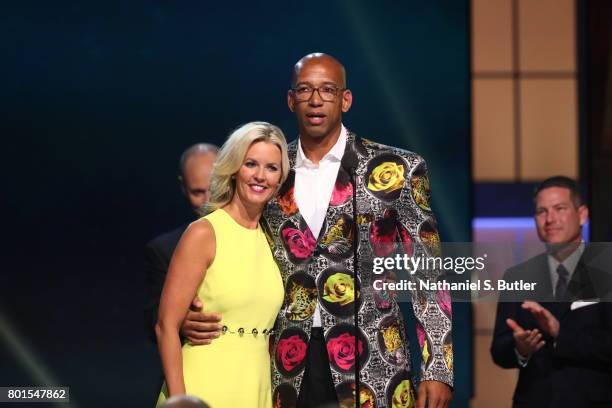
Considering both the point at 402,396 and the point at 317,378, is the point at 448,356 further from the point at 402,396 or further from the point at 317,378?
the point at 317,378

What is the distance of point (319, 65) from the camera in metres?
3.36

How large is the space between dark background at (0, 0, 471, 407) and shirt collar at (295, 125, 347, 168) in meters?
1.38

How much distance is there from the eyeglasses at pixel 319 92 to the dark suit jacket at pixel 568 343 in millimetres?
993

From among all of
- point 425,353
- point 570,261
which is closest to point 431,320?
point 425,353

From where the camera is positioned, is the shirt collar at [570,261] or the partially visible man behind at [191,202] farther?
the partially visible man behind at [191,202]

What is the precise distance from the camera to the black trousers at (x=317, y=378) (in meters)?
3.19

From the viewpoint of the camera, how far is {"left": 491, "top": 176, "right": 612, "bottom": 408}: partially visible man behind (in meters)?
3.69

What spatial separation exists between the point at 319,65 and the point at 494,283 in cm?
105

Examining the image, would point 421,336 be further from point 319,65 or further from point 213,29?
point 213,29

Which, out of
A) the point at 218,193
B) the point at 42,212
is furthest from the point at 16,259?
the point at 218,193

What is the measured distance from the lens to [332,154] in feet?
11.1

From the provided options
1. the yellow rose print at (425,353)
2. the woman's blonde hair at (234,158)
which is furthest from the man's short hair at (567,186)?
the woman's blonde hair at (234,158)

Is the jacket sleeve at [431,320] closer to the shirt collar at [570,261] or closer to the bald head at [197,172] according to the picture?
the shirt collar at [570,261]

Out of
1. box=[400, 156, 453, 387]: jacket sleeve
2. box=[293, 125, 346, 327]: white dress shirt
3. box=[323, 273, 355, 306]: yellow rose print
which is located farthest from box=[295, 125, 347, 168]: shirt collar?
box=[323, 273, 355, 306]: yellow rose print
